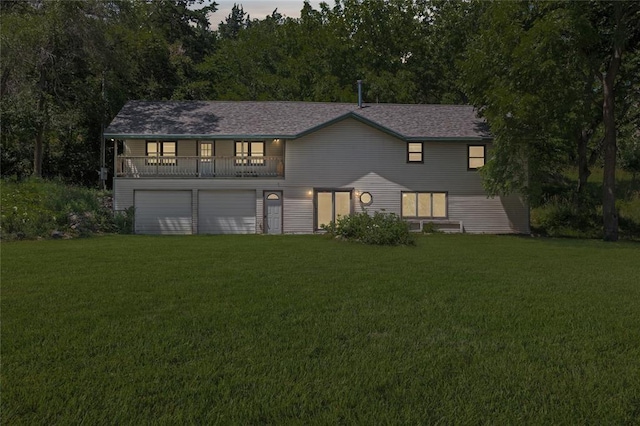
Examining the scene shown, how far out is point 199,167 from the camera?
2514 centimetres

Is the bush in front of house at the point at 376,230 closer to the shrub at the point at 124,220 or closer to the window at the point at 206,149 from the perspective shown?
the window at the point at 206,149

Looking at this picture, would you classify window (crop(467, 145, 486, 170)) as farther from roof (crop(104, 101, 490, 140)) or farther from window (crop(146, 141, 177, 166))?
window (crop(146, 141, 177, 166))

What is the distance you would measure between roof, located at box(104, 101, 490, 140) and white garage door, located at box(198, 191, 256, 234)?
2.97 meters

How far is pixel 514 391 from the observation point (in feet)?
13.9

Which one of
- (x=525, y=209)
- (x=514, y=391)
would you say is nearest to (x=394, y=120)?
(x=525, y=209)

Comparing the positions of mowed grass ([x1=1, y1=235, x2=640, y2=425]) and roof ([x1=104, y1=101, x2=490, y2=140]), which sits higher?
roof ([x1=104, y1=101, x2=490, y2=140])

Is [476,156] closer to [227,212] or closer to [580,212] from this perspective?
[580,212]

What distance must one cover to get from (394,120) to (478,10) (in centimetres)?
1503

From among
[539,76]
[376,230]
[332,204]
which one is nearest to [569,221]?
[539,76]

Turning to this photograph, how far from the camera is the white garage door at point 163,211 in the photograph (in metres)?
24.7

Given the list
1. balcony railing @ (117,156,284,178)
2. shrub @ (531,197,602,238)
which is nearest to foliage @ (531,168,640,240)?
shrub @ (531,197,602,238)

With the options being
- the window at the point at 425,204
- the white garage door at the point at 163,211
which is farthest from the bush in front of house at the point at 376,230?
the white garage door at the point at 163,211

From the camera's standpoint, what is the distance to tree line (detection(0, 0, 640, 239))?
71.4ft

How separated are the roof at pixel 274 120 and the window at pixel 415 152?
0.59 meters
